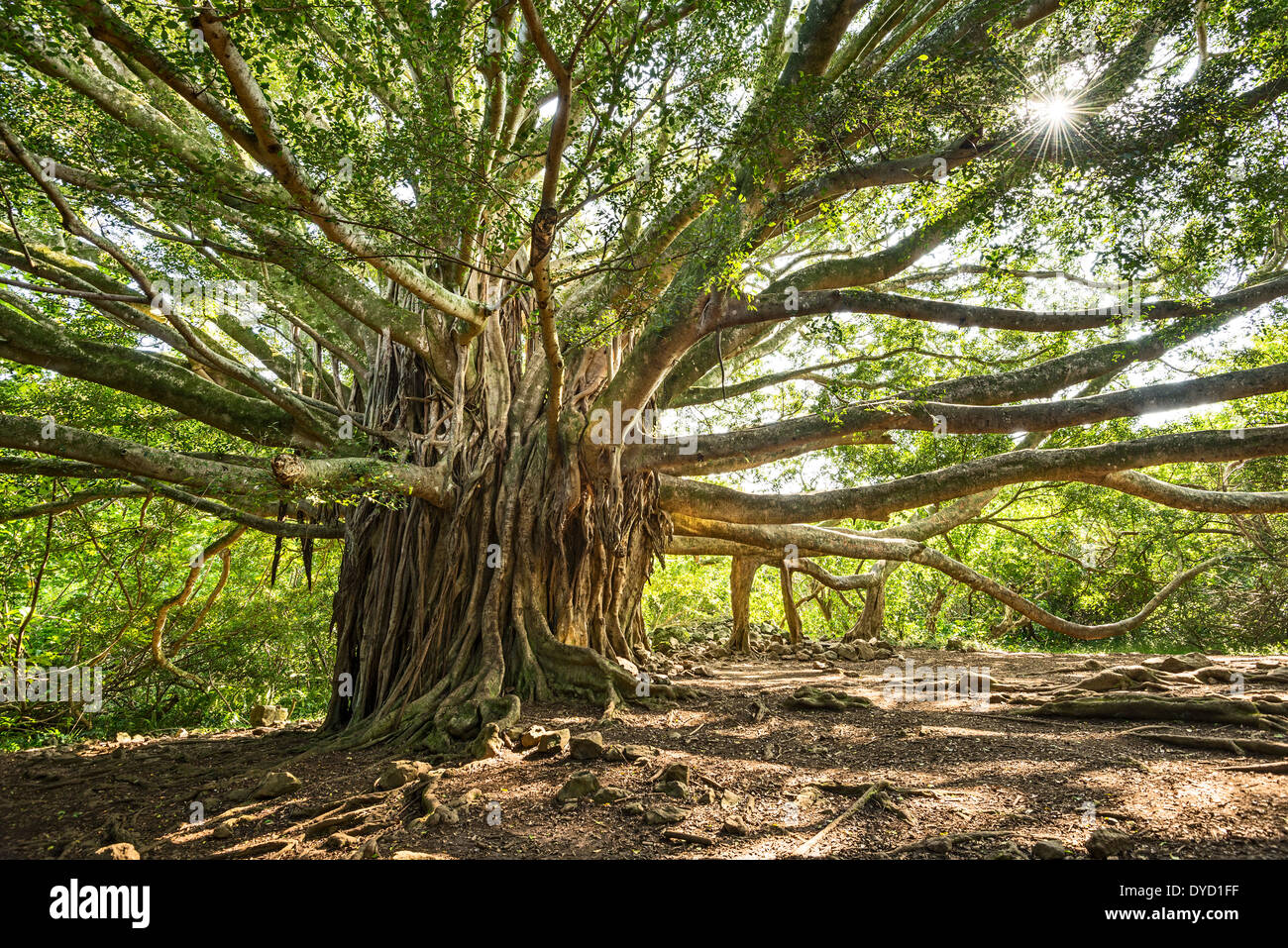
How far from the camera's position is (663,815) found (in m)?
2.70

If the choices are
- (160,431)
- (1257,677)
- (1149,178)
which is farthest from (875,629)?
(160,431)

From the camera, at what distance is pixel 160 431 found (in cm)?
572

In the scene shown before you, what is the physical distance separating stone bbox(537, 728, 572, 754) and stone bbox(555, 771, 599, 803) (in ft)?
2.07

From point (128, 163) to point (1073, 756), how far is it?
5.69 metres

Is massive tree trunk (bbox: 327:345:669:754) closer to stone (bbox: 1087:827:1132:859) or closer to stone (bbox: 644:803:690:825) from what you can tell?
stone (bbox: 644:803:690:825)

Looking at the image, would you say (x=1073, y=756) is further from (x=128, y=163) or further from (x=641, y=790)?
(x=128, y=163)

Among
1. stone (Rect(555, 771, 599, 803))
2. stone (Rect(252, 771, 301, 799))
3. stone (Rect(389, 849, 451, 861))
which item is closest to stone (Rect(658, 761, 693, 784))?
stone (Rect(555, 771, 599, 803))

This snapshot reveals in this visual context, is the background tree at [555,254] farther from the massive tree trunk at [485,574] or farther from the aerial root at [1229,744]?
the aerial root at [1229,744]

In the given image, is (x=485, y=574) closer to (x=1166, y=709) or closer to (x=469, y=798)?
(x=469, y=798)

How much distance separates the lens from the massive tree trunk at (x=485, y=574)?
4.93 m

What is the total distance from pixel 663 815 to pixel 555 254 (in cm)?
518

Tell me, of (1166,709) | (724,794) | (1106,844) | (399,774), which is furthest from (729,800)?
(1166,709)

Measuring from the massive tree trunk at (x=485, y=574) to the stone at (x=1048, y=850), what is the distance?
3.01 metres

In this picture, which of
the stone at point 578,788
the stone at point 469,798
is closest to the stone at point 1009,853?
the stone at point 578,788
